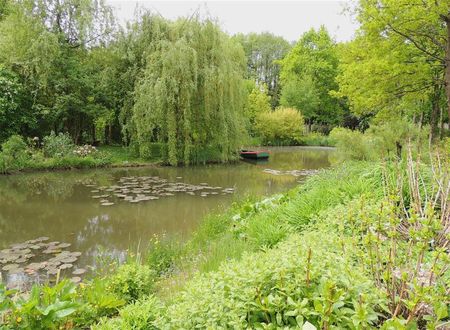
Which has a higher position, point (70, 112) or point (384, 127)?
point (70, 112)

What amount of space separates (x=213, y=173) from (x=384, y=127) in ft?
23.9

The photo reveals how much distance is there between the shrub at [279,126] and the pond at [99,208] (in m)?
13.3

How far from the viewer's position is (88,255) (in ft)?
18.9

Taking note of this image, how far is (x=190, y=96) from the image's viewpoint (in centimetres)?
1523

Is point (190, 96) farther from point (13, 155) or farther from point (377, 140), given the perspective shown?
point (377, 140)

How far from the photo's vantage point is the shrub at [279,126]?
93.5ft

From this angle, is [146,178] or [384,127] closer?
[384,127]

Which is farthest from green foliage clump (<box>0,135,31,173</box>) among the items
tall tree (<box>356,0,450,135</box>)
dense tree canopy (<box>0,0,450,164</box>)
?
tall tree (<box>356,0,450,135</box>)

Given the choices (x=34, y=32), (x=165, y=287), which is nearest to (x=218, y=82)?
(x=34, y=32)

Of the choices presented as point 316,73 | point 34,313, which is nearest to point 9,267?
point 34,313

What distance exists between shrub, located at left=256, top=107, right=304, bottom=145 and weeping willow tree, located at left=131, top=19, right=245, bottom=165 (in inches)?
447

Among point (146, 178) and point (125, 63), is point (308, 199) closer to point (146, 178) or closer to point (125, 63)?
point (146, 178)

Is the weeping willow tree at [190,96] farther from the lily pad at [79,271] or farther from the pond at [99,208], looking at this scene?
the lily pad at [79,271]

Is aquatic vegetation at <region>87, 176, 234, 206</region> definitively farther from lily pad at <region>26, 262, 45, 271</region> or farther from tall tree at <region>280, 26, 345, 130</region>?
tall tree at <region>280, 26, 345, 130</region>
